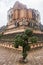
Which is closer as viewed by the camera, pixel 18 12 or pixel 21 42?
pixel 21 42

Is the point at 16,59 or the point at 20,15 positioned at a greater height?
the point at 20,15

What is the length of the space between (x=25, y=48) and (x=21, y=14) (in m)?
22.7

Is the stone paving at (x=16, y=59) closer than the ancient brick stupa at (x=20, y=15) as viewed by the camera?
Yes

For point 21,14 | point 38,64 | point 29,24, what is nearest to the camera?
point 38,64

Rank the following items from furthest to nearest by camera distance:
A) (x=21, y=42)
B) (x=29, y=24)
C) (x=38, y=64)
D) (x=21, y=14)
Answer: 1. (x=21, y=14)
2. (x=29, y=24)
3. (x=21, y=42)
4. (x=38, y=64)

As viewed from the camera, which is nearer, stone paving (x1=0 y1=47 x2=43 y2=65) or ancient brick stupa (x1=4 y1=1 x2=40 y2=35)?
stone paving (x1=0 y1=47 x2=43 y2=65)

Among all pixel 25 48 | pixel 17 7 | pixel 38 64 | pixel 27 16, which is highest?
pixel 17 7

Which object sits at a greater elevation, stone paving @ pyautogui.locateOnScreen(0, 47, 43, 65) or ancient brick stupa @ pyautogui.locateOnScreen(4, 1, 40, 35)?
ancient brick stupa @ pyautogui.locateOnScreen(4, 1, 40, 35)

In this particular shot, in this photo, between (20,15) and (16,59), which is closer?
(16,59)

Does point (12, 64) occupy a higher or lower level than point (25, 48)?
lower

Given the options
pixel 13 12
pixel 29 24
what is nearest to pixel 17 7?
pixel 13 12

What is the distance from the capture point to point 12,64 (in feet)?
25.0

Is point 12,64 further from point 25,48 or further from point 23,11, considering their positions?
point 23,11

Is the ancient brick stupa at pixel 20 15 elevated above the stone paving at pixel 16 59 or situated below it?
above
